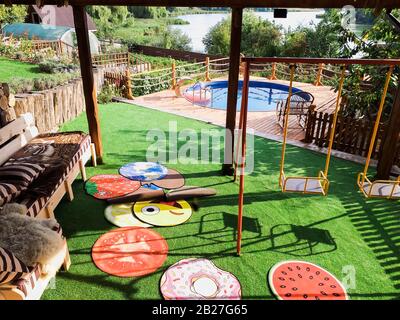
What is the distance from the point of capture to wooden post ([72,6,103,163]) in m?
6.19

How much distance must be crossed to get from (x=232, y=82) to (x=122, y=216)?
3.38 m

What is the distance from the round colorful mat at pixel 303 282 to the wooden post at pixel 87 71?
16.3ft

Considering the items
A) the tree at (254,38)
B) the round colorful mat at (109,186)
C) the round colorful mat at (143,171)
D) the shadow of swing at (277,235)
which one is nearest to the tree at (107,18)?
the tree at (254,38)

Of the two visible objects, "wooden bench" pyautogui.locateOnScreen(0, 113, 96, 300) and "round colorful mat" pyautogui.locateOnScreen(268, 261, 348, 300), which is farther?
"round colorful mat" pyautogui.locateOnScreen(268, 261, 348, 300)

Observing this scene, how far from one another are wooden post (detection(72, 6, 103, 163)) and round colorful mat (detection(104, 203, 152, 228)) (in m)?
2.05

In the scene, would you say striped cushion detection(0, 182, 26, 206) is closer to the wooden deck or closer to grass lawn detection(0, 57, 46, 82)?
the wooden deck

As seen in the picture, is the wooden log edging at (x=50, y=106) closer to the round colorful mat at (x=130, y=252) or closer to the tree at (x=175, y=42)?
the round colorful mat at (x=130, y=252)

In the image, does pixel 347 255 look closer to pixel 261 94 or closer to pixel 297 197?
pixel 297 197

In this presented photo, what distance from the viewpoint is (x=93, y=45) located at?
25.8m

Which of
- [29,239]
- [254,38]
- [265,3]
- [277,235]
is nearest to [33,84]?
[29,239]

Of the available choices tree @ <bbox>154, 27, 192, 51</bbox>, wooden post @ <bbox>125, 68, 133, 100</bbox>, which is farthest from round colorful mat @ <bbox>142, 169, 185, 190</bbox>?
tree @ <bbox>154, 27, 192, 51</bbox>

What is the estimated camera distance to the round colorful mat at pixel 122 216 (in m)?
5.43
